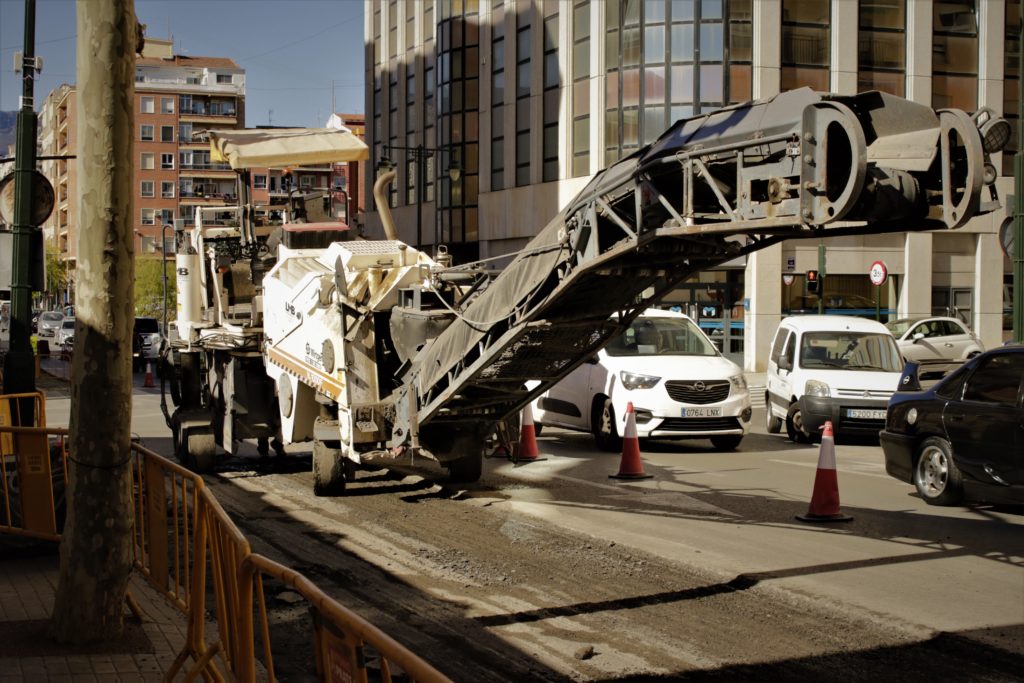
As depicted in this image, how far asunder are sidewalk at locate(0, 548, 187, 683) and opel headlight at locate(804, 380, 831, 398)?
11800 mm

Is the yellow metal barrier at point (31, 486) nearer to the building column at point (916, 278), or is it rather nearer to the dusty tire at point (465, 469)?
the dusty tire at point (465, 469)

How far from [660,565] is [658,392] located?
286 inches

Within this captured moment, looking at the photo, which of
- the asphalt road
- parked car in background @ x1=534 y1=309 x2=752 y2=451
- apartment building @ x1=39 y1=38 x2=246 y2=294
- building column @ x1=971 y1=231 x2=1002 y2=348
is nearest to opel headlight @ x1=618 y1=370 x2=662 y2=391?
parked car in background @ x1=534 y1=309 x2=752 y2=451

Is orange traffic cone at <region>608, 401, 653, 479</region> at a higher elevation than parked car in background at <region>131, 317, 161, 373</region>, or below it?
below

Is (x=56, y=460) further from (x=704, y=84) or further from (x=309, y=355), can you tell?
(x=704, y=84)

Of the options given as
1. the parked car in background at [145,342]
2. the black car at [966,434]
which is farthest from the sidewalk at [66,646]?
the parked car in background at [145,342]

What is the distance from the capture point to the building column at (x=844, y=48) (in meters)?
38.9

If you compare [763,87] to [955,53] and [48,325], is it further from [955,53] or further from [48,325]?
[48,325]

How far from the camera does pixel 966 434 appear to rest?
36.9 feet

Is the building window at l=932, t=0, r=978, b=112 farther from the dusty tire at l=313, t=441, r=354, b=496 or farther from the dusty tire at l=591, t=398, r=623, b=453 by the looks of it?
the dusty tire at l=313, t=441, r=354, b=496

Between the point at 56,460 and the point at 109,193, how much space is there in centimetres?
446

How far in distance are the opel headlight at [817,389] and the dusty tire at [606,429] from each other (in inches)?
126

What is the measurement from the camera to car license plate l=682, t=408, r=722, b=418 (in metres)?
16.2

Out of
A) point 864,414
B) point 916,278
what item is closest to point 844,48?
point 916,278
